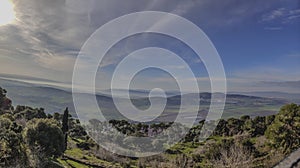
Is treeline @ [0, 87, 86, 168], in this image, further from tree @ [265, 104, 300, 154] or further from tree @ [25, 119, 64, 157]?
tree @ [265, 104, 300, 154]

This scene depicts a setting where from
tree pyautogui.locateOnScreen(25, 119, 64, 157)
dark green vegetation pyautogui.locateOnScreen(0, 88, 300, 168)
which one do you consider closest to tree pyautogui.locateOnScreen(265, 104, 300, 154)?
dark green vegetation pyautogui.locateOnScreen(0, 88, 300, 168)

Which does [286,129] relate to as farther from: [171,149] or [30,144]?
[30,144]

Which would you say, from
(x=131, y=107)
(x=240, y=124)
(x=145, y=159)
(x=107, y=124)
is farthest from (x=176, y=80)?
(x=107, y=124)

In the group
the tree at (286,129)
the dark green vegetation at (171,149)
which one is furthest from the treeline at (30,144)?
the tree at (286,129)

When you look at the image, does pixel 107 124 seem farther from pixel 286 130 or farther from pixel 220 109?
pixel 286 130

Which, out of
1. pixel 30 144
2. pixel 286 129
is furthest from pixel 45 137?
pixel 286 129
